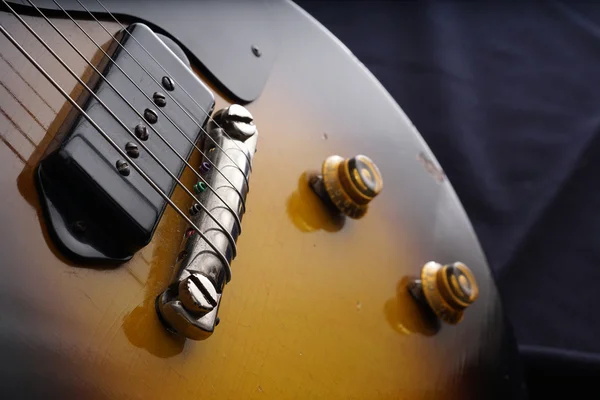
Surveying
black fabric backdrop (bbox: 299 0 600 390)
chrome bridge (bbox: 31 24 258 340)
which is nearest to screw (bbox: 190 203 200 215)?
chrome bridge (bbox: 31 24 258 340)

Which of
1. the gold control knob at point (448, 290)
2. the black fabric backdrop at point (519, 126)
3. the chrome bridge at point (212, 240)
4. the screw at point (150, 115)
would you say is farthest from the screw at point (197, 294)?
the black fabric backdrop at point (519, 126)

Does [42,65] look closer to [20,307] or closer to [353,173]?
[20,307]

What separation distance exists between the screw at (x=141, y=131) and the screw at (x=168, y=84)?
48 millimetres

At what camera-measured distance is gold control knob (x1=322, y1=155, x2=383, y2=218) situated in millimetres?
518

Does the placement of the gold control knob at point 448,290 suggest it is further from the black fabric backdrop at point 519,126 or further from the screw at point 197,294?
the black fabric backdrop at point 519,126

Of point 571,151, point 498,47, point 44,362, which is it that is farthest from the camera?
point 498,47

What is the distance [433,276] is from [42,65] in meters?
0.35

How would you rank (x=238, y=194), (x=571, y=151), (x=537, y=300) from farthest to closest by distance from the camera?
(x=571, y=151) < (x=537, y=300) < (x=238, y=194)

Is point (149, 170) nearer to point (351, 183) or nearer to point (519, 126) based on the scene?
point (351, 183)

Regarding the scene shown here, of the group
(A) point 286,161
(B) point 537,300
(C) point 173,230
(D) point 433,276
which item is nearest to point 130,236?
(C) point 173,230

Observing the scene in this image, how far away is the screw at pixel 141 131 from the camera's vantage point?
1.25 ft

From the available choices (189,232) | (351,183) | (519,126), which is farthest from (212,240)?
(519,126)

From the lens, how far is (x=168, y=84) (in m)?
0.43

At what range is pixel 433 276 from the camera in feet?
1.81
